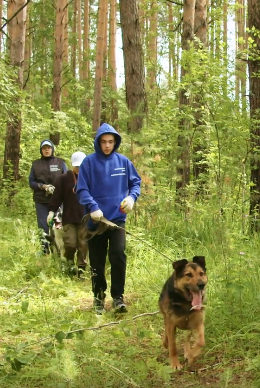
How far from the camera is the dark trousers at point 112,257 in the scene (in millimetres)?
5867

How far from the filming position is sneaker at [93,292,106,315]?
566cm

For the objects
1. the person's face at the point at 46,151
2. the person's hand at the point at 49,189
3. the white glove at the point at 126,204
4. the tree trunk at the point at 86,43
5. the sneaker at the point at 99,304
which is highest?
the tree trunk at the point at 86,43

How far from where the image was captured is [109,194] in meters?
5.80

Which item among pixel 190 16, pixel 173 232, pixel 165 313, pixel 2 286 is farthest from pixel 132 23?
pixel 165 313

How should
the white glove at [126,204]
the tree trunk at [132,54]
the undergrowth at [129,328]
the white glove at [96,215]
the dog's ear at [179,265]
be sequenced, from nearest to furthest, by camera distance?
1. the undergrowth at [129,328]
2. the dog's ear at [179,265]
3. the white glove at [96,215]
4. the white glove at [126,204]
5. the tree trunk at [132,54]

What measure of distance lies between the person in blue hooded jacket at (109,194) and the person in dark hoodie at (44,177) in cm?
370

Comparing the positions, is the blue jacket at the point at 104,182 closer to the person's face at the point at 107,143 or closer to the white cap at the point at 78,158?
the person's face at the point at 107,143

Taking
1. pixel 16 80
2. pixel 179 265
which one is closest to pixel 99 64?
pixel 16 80

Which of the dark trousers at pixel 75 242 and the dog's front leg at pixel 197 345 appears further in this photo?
the dark trousers at pixel 75 242

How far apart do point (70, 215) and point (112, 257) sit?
2346 millimetres

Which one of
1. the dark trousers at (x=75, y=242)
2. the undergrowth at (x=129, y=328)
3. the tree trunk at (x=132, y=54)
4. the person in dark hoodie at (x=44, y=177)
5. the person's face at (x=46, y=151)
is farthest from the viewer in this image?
the tree trunk at (x=132, y=54)

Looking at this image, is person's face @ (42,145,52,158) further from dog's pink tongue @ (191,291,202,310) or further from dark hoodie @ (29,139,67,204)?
dog's pink tongue @ (191,291,202,310)

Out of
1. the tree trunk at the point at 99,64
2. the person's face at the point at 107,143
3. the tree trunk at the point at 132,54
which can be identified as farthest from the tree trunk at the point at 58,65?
the person's face at the point at 107,143

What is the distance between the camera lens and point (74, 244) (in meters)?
8.18
